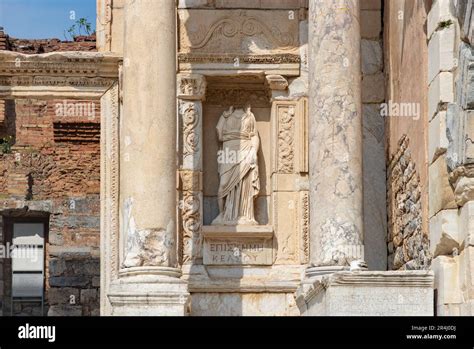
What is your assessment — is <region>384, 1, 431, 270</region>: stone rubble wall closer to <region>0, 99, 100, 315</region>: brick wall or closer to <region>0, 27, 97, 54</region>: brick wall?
<region>0, 99, 100, 315</region>: brick wall

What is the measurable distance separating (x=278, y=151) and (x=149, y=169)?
11.6 feet

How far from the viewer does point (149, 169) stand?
18547mm

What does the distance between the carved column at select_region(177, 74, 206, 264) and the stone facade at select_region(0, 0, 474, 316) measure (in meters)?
0.02

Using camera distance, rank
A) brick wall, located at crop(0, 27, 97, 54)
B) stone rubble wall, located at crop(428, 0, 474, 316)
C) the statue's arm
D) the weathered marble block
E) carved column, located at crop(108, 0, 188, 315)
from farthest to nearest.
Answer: brick wall, located at crop(0, 27, 97, 54) → the statue's arm → the weathered marble block → carved column, located at crop(108, 0, 188, 315) → stone rubble wall, located at crop(428, 0, 474, 316)

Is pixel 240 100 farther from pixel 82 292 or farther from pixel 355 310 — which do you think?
pixel 82 292

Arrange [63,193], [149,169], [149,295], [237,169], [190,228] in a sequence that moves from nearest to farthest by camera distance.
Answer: [149,295]
[149,169]
[190,228]
[237,169]
[63,193]

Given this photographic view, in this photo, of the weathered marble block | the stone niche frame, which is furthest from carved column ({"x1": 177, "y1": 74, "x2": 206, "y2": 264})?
the weathered marble block

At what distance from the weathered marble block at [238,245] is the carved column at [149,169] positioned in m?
2.62

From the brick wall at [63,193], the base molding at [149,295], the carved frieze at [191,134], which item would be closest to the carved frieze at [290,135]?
the carved frieze at [191,134]

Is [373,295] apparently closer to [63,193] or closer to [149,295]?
[149,295]

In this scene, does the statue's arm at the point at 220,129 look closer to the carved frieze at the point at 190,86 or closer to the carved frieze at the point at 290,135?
the carved frieze at the point at 190,86

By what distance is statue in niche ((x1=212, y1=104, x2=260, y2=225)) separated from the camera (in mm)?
21453

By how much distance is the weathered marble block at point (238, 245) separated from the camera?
69.6 feet

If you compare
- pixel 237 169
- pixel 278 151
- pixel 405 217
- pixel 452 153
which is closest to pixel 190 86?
pixel 237 169
